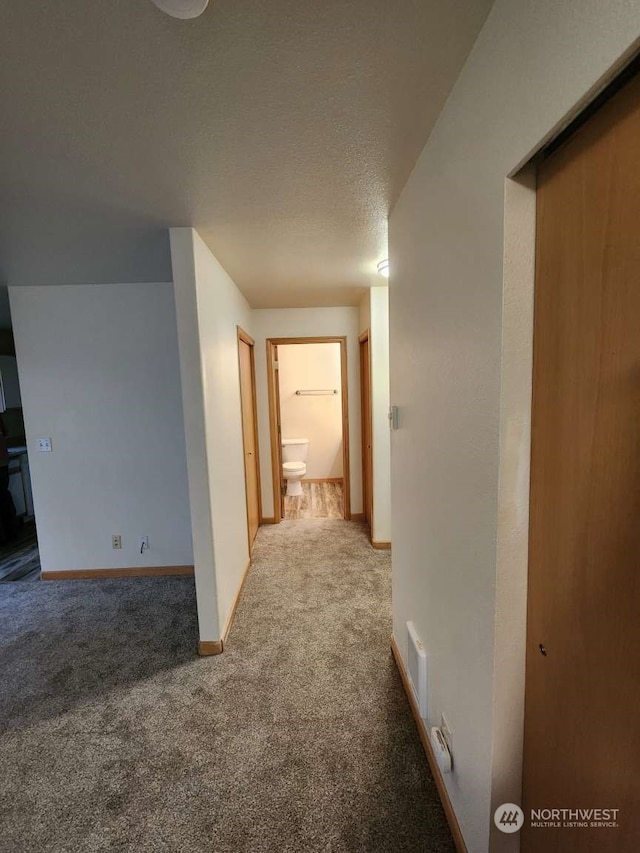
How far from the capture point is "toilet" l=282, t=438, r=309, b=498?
5035mm

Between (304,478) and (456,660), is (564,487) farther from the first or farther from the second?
(304,478)

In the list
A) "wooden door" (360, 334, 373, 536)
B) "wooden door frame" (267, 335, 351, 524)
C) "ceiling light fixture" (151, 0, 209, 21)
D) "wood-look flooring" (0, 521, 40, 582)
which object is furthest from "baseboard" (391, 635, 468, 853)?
"wood-look flooring" (0, 521, 40, 582)

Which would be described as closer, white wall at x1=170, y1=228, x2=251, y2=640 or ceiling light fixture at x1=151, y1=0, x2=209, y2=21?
ceiling light fixture at x1=151, y1=0, x2=209, y2=21

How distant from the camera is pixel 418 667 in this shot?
1438 mm

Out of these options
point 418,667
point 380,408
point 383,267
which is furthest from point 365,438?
point 418,667

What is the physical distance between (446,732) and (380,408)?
2.28 m

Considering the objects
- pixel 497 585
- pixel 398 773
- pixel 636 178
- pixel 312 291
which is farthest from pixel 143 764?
pixel 312 291

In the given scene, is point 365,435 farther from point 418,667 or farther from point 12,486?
point 12,486

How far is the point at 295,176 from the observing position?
1439mm

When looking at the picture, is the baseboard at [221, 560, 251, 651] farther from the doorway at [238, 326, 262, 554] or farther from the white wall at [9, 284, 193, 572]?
the white wall at [9, 284, 193, 572]

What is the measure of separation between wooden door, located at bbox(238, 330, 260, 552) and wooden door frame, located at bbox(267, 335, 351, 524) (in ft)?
0.60

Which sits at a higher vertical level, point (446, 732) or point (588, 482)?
point (588, 482)

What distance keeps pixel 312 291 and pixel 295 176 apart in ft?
5.70

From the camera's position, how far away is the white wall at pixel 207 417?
1905mm
